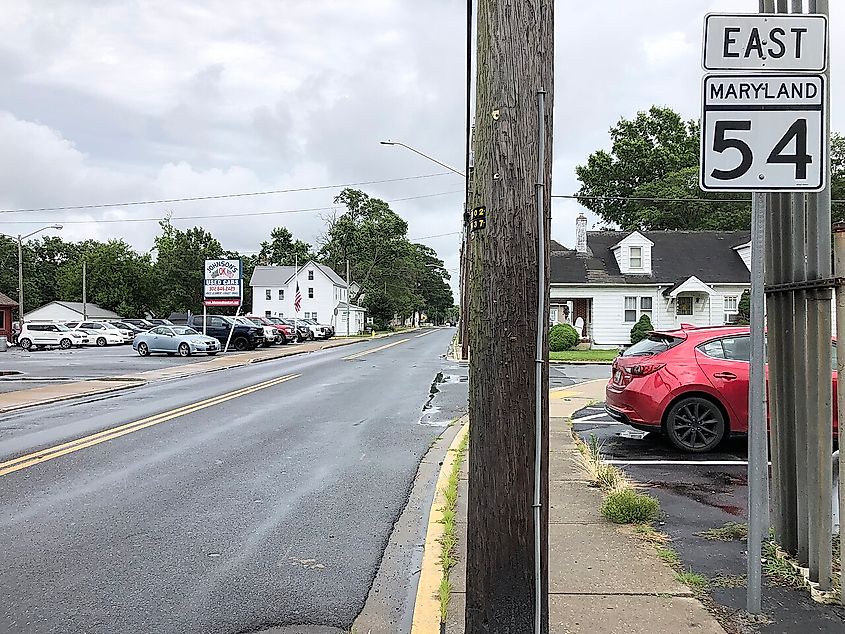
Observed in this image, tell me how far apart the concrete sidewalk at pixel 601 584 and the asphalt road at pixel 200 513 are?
→ 1.11 m

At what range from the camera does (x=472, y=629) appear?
352 cm

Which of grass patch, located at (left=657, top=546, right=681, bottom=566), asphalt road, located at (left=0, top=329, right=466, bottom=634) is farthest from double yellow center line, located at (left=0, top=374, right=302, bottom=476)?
grass patch, located at (left=657, top=546, right=681, bottom=566)

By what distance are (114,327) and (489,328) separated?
182 feet

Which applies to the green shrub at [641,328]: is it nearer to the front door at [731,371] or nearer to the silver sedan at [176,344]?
the silver sedan at [176,344]

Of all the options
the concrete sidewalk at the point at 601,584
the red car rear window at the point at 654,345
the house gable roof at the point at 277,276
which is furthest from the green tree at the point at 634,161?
the concrete sidewalk at the point at 601,584

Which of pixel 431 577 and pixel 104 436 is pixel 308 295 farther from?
pixel 431 577

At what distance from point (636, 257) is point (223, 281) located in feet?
71.9

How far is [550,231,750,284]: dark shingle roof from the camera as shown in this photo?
38.1 m

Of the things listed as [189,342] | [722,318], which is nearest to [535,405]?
[189,342]

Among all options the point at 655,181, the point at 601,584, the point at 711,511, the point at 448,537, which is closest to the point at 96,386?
the point at 448,537

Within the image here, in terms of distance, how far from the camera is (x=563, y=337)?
34375mm

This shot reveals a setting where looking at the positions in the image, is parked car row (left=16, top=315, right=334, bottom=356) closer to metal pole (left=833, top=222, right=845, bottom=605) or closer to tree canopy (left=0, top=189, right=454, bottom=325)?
tree canopy (left=0, top=189, right=454, bottom=325)

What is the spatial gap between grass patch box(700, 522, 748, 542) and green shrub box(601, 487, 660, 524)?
492mm

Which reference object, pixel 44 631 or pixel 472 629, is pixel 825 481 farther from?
pixel 44 631
